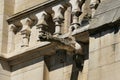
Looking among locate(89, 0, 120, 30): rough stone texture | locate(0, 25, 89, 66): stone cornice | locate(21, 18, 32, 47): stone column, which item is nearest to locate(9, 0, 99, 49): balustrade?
locate(21, 18, 32, 47): stone column

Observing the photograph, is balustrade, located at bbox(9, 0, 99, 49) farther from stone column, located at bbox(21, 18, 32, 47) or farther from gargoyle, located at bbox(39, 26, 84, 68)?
gargoyle, located at bbox(39, 26, 84, 68)

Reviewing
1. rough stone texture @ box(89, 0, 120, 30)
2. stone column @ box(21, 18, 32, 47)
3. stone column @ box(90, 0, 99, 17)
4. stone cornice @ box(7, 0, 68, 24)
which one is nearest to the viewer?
rough stone texture @ box(89, 0, 120, 30)

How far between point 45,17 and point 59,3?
1.50ft

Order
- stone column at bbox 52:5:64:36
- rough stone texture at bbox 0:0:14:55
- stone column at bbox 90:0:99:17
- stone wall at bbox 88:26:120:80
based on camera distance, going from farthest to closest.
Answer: rough stone texture at bbox 0:0:14:55, stone column at bbox 52:5:64:36, stone column at bbox 90:0:99:17, stone wall at bbox 88:26:120:80

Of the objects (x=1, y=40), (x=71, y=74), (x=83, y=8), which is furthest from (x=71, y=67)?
(x=1, y=40)

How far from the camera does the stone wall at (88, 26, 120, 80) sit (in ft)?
34.5

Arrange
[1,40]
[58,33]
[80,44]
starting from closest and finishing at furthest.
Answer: [80,44], [58,33], [1,40]

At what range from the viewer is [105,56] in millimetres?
10734

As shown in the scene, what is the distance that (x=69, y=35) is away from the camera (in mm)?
12469

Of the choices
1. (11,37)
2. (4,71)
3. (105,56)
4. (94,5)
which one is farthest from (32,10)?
(105,56)

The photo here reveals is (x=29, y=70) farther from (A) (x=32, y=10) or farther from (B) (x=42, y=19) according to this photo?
(A) (x=32, y=10)

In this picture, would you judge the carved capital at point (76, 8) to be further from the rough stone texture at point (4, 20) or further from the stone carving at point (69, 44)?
the rough stone texture at point (4, 20)

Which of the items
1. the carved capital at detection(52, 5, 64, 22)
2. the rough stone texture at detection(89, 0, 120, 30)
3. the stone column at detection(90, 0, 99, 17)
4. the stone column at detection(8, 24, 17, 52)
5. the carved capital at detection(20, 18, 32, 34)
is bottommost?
the stone column at detection(8, 24, 17, 52)

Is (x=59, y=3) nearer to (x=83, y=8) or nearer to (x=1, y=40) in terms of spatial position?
(x=83, y=8)
